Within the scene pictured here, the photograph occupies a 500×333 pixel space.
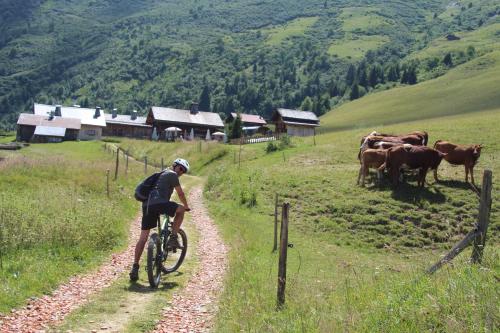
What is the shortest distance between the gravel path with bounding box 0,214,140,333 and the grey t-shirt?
2.38 meters

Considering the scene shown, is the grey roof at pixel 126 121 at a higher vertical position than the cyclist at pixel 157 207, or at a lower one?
higher

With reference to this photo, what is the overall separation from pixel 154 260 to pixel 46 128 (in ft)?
315

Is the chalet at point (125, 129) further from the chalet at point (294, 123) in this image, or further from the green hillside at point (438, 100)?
the green hillside at point (438, 100)

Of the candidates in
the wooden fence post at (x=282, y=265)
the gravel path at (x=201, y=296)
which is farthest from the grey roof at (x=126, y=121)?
the wooden fence post at (x=282, y=265)

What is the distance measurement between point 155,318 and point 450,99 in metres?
102

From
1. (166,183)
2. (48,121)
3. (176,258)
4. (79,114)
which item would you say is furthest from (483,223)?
(79,114)

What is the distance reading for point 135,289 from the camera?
11656mm

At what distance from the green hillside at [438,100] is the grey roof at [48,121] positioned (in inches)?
1982

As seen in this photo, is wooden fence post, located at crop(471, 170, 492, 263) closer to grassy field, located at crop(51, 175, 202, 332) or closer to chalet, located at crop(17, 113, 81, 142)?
grassy field, located at crop(51, 175, 202, 332)

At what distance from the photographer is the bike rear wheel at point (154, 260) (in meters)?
11.7

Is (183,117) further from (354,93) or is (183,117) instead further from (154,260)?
(154,260)

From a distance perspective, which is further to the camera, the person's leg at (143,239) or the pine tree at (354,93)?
the pine tree at (354,93)

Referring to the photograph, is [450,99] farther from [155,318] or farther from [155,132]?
[155,318]

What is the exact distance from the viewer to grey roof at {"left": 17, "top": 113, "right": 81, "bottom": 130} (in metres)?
102
